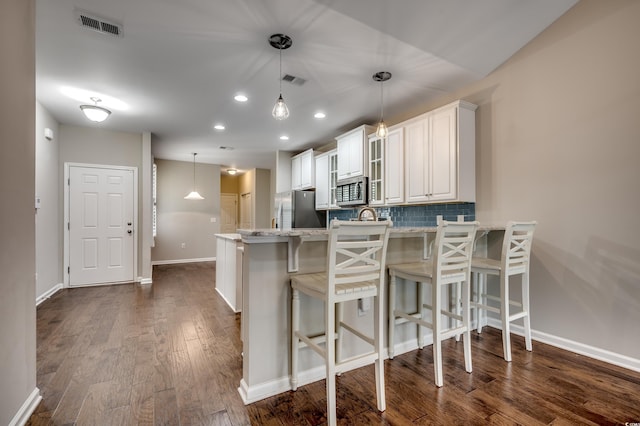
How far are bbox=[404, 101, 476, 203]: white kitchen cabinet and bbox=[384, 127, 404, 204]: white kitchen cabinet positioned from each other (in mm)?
190

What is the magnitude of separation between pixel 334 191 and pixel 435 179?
2101 millimetres

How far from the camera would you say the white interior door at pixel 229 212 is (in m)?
9.90

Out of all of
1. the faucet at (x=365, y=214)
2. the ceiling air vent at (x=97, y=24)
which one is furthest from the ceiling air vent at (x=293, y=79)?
the faucet at (x=365, y=214)

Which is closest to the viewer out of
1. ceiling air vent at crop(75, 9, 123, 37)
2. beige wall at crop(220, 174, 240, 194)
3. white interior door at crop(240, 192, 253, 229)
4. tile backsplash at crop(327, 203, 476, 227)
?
ceiling air vent at crop(75, 9, 123, 37)

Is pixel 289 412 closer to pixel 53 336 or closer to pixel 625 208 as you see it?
pixel 53 336

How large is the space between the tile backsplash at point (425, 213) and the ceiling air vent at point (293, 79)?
2151mm

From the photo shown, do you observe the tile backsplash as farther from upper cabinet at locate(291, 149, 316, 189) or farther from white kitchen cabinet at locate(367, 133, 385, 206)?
upper cabinet at locate(291, 149, 316, 189)

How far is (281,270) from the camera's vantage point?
6.33 feet

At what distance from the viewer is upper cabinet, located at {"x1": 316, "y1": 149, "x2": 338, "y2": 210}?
16.7 ft

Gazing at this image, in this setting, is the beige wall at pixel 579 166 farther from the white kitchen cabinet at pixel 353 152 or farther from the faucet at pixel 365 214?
the white kitchen cabinet at pixel 353 152

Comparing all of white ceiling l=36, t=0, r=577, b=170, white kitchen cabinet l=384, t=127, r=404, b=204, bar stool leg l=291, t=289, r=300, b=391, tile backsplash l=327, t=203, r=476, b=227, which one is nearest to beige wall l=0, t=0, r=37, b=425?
white ceiling l=36, t=0, r=577, b=170

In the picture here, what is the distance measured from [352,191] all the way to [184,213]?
520cm

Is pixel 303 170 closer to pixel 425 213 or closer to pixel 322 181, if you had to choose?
pixel 322 181

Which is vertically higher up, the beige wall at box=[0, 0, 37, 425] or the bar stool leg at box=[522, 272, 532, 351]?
the beige wall at box=[0, 0, 37, 425]
